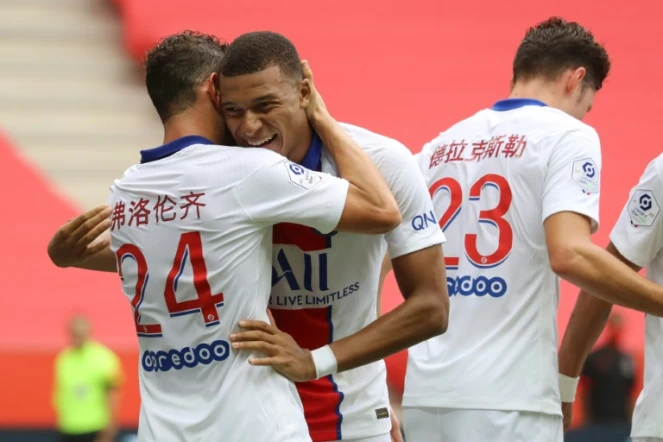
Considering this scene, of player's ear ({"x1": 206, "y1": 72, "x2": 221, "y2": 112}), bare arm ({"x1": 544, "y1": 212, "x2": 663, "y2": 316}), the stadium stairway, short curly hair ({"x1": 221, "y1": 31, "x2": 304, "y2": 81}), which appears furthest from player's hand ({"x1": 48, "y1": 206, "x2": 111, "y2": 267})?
the stadium stairway

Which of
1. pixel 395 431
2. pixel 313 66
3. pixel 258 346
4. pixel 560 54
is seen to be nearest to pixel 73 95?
pixel 313 66

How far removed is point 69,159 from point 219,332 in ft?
32.0

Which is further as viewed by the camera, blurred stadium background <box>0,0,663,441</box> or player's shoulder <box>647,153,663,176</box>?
blurred stadium background <box>0,0,663,441</box>

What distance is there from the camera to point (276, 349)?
2.93m

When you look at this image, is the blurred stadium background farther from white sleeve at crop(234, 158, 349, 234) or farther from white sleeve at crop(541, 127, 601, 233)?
white sleeve at crop(234, 158, 349, 234)

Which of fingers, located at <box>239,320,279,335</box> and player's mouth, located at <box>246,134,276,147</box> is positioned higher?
player's mouth, located at <box>246,134,276,147</box>

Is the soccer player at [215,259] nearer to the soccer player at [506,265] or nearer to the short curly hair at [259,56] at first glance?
the short curly hair at [259,56]

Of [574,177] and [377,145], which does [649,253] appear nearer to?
[574,177]

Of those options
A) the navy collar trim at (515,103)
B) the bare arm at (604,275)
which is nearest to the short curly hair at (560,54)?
the navy collar trim at (515,103)

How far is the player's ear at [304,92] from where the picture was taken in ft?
10.3

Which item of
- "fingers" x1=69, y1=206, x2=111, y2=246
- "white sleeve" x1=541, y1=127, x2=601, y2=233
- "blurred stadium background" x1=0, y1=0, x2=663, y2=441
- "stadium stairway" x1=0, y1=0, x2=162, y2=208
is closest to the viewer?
"fingers" x1=69, y1=206, x2=111, y2=246

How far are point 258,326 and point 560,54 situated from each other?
156 centimetres

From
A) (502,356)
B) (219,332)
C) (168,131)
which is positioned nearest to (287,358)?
(219,332)

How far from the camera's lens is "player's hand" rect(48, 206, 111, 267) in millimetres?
3304
